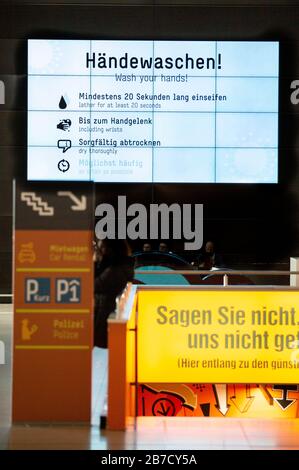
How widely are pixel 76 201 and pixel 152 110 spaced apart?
36.4ft

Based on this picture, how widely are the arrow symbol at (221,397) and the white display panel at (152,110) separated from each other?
887cm

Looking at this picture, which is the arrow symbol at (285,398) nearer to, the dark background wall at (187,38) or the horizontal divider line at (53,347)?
the horizontal divider line at (53,347)

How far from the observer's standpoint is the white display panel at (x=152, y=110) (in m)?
17.6

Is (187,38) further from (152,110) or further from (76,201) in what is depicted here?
(76,201)

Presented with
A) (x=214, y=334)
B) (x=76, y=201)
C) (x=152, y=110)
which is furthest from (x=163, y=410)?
(x=152, y=110)

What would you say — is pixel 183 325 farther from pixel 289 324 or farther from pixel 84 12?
pixel 84 12

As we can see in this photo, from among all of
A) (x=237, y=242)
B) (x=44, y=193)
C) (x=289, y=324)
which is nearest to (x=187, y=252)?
(x=237, y=242)

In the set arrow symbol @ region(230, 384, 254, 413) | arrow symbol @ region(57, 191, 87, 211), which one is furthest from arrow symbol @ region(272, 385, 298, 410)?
arrow symbol @ region(57, 191, 87, 211)

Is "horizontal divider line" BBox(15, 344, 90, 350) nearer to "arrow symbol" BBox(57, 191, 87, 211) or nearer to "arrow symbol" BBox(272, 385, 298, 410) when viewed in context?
"arrow symbol" BBox(57, 191, 87, 211)

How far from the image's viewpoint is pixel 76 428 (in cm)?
689

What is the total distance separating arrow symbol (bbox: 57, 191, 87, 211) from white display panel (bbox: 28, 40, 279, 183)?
10.9 m

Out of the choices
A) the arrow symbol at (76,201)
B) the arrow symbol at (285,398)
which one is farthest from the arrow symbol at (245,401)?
the arrow symbol at (76,201)

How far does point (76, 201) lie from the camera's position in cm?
698

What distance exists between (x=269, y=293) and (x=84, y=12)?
34.4ft
